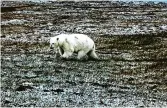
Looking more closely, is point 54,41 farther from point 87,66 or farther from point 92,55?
point 92,55

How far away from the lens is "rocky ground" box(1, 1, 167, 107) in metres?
16.8

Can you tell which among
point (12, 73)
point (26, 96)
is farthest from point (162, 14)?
point (26, 96)

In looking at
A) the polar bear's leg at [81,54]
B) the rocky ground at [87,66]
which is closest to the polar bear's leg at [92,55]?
the rocky ground at [87,66]

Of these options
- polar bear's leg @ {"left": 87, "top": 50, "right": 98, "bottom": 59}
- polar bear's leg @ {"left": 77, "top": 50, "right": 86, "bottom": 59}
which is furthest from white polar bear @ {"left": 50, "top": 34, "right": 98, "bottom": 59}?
polar bear's leg @ {"left": 87, "top": 50, "right": 98, "bottom": 59}

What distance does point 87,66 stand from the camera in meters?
21.3

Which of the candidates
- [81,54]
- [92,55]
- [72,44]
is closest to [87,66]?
[81,54]

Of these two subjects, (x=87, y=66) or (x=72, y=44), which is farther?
(x=72, y=44)

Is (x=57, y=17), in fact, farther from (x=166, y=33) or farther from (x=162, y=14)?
(x=166, y=33)

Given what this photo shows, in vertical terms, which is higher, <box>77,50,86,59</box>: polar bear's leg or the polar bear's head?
the polar bear's head

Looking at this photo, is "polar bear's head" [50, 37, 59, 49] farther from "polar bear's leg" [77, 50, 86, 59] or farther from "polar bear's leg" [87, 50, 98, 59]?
"polar bear's leg" [87, 50, 98, 59]

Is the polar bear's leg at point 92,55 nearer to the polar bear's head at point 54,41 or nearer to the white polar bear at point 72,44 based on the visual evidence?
the white polar bear at point 72,44

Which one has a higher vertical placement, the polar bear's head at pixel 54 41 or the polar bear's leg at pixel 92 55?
the polar bear's head at pixel 54 41

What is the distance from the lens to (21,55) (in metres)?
24.3

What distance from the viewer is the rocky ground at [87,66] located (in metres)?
16.8
